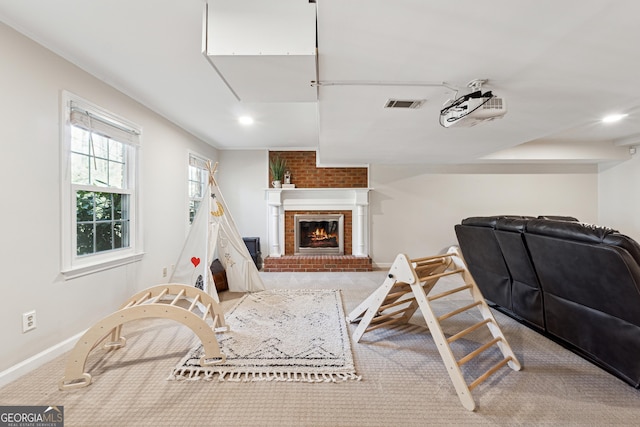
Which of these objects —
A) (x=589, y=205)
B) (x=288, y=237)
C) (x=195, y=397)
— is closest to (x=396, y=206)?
(x=288, y=237)

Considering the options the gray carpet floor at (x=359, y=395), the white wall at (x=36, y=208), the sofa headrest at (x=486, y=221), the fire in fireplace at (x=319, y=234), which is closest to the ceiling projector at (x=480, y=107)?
the sofa headrest at (x=486, y=221)

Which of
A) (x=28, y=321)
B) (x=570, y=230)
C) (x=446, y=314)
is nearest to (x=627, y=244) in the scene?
(x=570, y=230)

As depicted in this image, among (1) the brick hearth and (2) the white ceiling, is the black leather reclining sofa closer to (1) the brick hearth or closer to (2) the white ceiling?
(2) the white ceiling

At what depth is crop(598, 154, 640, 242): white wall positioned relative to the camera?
4.63 meters

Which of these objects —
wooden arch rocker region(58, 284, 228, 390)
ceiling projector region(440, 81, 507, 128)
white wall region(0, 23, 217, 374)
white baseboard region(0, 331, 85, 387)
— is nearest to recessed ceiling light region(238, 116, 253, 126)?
white wall region(0, 23, 217, 374)

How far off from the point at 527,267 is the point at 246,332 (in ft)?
8.16

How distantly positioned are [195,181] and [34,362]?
2984 millimetres

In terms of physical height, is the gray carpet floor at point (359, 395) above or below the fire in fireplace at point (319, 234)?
below

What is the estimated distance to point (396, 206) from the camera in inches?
202

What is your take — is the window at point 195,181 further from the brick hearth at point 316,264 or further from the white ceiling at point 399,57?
the brick hearth at point 316,264

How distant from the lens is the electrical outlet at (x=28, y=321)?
1777 millimetres

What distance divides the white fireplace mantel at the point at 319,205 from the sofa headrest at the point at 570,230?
2954 mm

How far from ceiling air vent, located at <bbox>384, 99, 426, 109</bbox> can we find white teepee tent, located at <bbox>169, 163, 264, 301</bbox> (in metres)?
1.93

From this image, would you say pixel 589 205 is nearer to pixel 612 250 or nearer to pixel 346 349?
pixel 612 250
